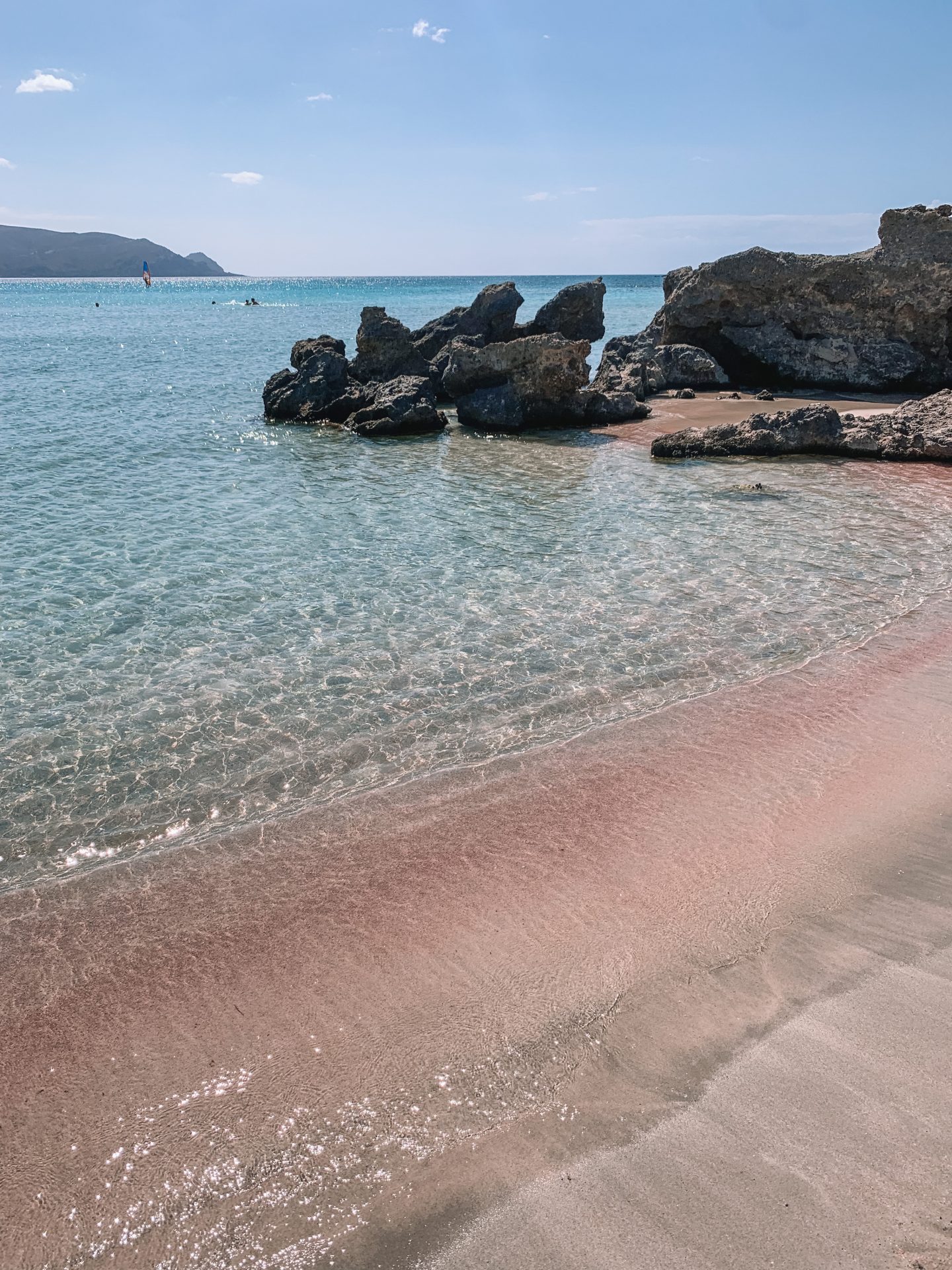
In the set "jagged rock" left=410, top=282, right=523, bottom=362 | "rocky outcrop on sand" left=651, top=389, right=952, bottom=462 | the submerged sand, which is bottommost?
the submerged sand

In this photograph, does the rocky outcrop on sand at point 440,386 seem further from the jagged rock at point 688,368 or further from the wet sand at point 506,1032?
the wet sand at point 506,1032

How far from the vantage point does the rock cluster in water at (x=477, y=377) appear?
21.5m

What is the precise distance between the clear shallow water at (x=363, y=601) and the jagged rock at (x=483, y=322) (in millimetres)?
9444

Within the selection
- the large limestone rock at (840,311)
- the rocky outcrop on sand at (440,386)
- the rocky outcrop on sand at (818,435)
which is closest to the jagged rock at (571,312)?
the rocky outcrop on sand at (440,386)

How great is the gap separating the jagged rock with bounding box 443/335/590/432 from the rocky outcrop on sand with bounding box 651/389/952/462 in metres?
3.79

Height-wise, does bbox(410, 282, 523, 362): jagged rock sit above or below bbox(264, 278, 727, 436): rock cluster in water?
above

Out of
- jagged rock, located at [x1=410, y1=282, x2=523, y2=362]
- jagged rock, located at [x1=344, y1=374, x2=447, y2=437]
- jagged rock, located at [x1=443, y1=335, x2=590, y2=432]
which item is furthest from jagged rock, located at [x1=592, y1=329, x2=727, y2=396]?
jagged rock, located at [x1=344, y1=374, x2=447, y2=437]

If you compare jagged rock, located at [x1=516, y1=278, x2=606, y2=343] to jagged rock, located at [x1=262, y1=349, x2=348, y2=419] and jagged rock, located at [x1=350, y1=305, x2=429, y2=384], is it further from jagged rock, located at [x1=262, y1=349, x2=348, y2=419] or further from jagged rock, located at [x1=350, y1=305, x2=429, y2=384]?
jagged rock, located at [x1=262, y1=349, x2=348, y2=419]

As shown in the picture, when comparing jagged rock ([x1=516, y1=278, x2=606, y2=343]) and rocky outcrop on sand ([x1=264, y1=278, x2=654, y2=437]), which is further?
jagged rock ([x1=516, y1=278, x2=606, y2=343])

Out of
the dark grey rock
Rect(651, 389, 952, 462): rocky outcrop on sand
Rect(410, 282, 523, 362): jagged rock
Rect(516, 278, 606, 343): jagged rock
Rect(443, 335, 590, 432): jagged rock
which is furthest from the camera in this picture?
Rect(516, 278, 606, 343): jagged rock

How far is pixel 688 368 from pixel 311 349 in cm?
1117

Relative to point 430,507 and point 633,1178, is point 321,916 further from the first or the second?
point 430,507

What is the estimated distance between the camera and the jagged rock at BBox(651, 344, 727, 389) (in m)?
25.8

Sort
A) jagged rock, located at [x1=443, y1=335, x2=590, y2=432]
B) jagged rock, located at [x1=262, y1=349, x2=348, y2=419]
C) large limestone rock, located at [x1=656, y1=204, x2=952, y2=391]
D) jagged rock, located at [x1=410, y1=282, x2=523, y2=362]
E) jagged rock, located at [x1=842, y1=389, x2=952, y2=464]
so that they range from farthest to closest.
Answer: jagged rock, located at [x1=410, y1=282, x2=523, y2=362], jagged rock, located at [x1=262, y1=349, x2=348, y2=419], large limestone rock, located at [x1=656, y1=204, x2=952, y2=391], jagged rock, located at [x1=443, y1=335, x2=590, y2=432], jagged rock, located at [x1=842, y1=389, x2=952, y2=464]
